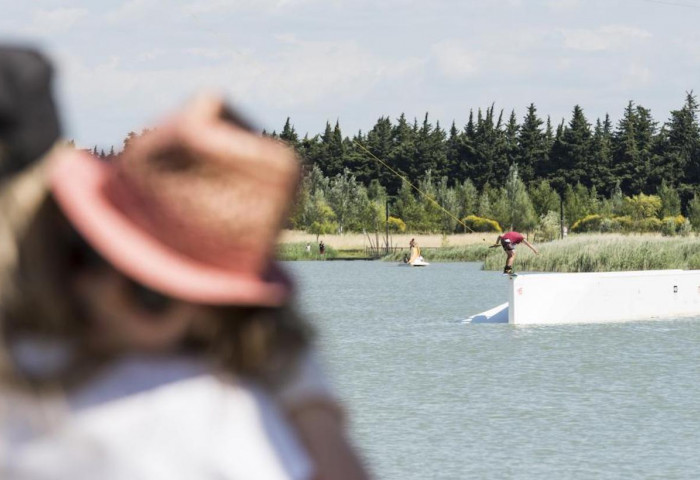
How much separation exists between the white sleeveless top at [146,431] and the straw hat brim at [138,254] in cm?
7

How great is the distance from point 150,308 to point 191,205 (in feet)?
0.32

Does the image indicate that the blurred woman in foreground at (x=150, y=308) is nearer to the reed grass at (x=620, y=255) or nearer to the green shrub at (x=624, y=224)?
the reed grass at (x=620, y=255)

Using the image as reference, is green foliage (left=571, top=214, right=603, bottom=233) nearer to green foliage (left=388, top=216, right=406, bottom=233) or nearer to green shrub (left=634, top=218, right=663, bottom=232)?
green shrub (left=634, top=218, right=663, bottom=232)

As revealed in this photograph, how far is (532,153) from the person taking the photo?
80812 mm

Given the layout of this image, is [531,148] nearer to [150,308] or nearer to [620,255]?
[620,255]

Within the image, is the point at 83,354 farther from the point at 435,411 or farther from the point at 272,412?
the point at 435,411

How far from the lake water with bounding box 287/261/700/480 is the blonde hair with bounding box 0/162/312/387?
3.94 m

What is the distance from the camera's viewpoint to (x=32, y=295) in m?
1.10

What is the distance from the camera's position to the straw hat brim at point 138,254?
3.69ft

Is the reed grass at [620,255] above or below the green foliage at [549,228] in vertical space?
below

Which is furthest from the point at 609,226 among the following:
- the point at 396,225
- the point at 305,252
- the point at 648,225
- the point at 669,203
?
the point at 305,252

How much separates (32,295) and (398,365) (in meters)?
16.8

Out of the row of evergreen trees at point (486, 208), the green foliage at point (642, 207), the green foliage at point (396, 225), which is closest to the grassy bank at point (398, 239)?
the row of evergreen trees at point (486, 208)

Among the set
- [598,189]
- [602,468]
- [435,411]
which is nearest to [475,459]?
Answer: [602,468]
